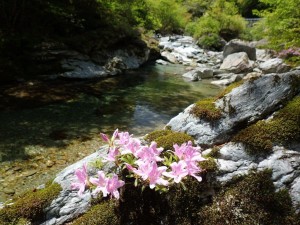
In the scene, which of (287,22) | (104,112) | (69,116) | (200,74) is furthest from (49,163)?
(200,74)

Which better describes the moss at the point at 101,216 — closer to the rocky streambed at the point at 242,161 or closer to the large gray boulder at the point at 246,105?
the rocky streambed at the point at 242,161

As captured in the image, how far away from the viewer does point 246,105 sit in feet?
12.8

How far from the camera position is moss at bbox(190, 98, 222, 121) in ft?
13.0

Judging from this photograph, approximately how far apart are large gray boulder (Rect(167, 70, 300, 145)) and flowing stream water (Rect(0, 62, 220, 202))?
427 centimetres

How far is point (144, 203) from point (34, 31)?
54.1 ft

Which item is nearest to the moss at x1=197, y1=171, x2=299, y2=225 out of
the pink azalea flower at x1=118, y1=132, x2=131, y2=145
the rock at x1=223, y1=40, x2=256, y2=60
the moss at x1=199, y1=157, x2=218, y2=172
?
the moss at x1=199, y1=157, x2=218, y2=172

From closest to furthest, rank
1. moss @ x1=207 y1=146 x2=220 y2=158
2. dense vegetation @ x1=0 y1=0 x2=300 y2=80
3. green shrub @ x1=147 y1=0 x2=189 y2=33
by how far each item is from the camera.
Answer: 1. moss @ x1=207 y1=146 x2=220 y2=158
2. dense vegetation @ x1=0 y1=0 x2=300 y2=80
3. green shrub @ x1=147 y1=0 x2=189 y2=33

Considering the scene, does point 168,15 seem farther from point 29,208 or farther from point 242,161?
point 29,208

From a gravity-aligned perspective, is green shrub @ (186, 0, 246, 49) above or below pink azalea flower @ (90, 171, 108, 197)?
below

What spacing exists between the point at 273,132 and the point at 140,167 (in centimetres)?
172

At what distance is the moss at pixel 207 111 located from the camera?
3962 millimetres

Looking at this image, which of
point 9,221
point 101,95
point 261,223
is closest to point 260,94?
point 261,223

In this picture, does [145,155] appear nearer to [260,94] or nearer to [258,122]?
[258,122]

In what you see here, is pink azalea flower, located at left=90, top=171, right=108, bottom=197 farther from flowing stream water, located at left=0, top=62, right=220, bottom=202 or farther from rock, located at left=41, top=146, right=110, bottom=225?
flowing stream water, located at left=0, top=62, right=220, bottom=202
